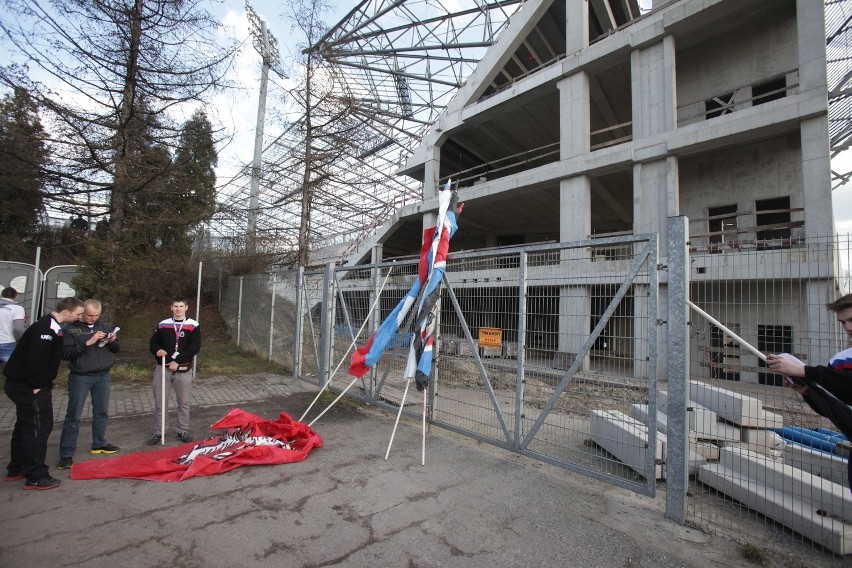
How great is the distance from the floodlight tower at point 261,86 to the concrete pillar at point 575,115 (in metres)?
10.5

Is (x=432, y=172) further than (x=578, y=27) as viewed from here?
Yes

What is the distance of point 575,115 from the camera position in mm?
14875

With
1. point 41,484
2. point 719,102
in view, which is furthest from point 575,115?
point 41,484

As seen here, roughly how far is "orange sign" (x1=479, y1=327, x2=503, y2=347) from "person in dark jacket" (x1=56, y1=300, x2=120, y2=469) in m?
4.47

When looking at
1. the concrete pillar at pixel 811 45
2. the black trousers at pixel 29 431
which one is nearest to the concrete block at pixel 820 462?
the black trousers at pixel 29 431

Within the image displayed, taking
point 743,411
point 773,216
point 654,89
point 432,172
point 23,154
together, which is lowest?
point 743,411

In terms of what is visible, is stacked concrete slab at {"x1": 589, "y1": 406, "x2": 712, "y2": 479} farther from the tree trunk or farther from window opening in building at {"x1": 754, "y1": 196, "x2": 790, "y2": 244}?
window opening in building at {"x1": 754, "y1": 196, "x2": 790, "y2": 244}

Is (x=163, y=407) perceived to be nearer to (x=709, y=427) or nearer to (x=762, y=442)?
(x=709, y=427)

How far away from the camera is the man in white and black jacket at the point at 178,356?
4996 millimetres

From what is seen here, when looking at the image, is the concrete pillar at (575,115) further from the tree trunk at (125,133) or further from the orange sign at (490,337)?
the tree trunk at (125,133)

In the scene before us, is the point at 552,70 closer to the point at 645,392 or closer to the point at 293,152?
the point at 293,152

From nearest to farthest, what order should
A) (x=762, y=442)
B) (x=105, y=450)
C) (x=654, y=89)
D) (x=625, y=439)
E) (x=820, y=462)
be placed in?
(x=820, y=462) < (x=762, y=442) < (x=625, y=439) < (x=105, y=450) < (x=654, y=89)

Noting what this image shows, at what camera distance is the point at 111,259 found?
8.59 m

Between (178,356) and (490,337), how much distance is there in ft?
13.6
